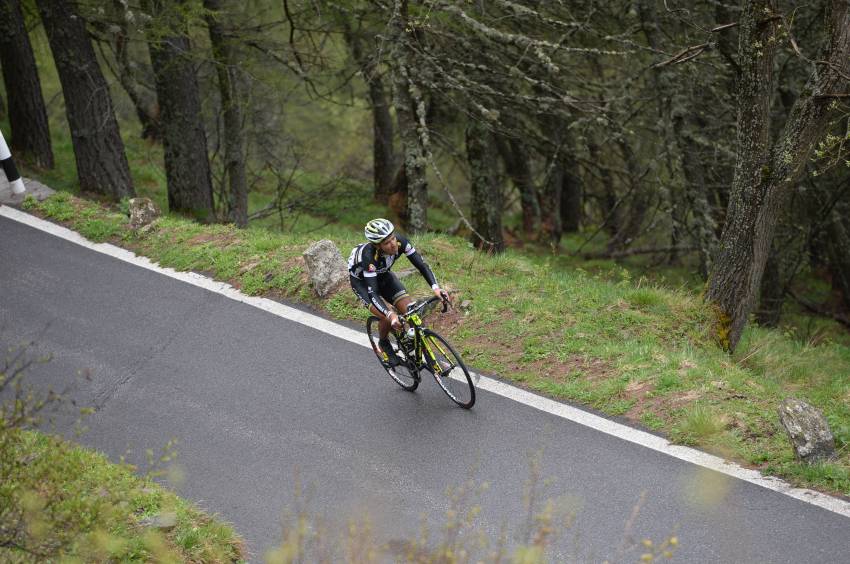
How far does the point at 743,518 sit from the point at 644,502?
29.3 inches

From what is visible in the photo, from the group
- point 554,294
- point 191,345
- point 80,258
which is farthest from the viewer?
point 80,258

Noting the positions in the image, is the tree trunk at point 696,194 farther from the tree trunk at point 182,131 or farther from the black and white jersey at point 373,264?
the tree trunk at point 182,131

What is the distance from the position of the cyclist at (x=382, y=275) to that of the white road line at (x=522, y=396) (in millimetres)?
1025

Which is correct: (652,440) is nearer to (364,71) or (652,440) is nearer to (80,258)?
(80,258)

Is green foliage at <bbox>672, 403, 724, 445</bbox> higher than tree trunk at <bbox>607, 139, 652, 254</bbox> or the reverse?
higher

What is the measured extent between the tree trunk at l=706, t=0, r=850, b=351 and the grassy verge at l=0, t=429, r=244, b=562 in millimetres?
6255

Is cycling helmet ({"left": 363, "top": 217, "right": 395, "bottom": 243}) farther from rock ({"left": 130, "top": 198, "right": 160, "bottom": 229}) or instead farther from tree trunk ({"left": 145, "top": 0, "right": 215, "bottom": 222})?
tree trunk ({"left": 145, "top": 0, "right": 215, "bottom": 222})

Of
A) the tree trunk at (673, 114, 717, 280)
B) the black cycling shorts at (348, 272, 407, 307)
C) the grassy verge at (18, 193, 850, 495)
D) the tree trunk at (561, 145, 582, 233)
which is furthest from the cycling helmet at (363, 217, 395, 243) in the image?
the tree trunk at (561, 145, 582, 233)

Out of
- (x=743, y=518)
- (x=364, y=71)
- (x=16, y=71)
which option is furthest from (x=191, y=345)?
(x=16, y=71)

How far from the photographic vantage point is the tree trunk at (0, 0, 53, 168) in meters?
16.0

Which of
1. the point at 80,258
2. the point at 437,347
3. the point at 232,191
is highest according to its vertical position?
the point at 437,347

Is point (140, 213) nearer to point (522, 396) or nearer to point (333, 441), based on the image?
point (333, 441)

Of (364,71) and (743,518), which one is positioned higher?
(364,71)

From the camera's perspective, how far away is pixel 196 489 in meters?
7.03
